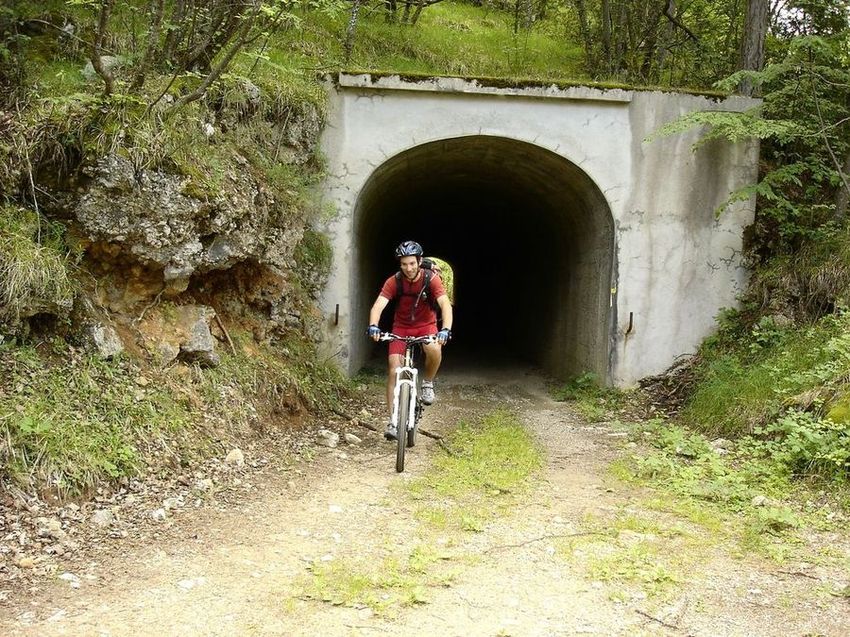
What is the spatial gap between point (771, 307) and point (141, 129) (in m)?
7.56

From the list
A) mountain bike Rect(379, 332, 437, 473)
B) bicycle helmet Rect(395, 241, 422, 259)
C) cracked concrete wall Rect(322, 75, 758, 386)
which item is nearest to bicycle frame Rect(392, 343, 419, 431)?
mountain bike Rect(379, 332, 437, 473)

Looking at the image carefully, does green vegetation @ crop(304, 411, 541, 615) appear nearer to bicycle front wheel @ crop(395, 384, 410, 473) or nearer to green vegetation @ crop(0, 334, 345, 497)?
bicycle front wheel @ crop(395, 384, 410, 473)

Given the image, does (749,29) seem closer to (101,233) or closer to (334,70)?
(334,70)

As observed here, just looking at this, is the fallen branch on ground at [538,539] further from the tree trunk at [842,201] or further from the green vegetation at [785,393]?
the tree trunk at [842,201]

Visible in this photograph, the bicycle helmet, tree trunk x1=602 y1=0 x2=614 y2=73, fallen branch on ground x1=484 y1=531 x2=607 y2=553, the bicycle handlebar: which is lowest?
fallen branch on ground x1=484 y1=531 x2=607 y2=553

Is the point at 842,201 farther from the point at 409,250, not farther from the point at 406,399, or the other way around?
the point at 406,399

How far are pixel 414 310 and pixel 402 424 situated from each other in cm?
123

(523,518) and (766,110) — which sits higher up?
(766,110)

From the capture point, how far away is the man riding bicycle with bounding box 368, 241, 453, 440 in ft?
19.2

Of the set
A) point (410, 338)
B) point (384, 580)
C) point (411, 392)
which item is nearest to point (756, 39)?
point (410, 338)

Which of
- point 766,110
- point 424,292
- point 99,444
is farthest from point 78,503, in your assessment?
point 766,110

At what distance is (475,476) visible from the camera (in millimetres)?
5328

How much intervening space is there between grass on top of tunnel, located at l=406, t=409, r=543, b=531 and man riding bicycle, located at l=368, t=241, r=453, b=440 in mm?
623

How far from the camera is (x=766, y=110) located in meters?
8.52
